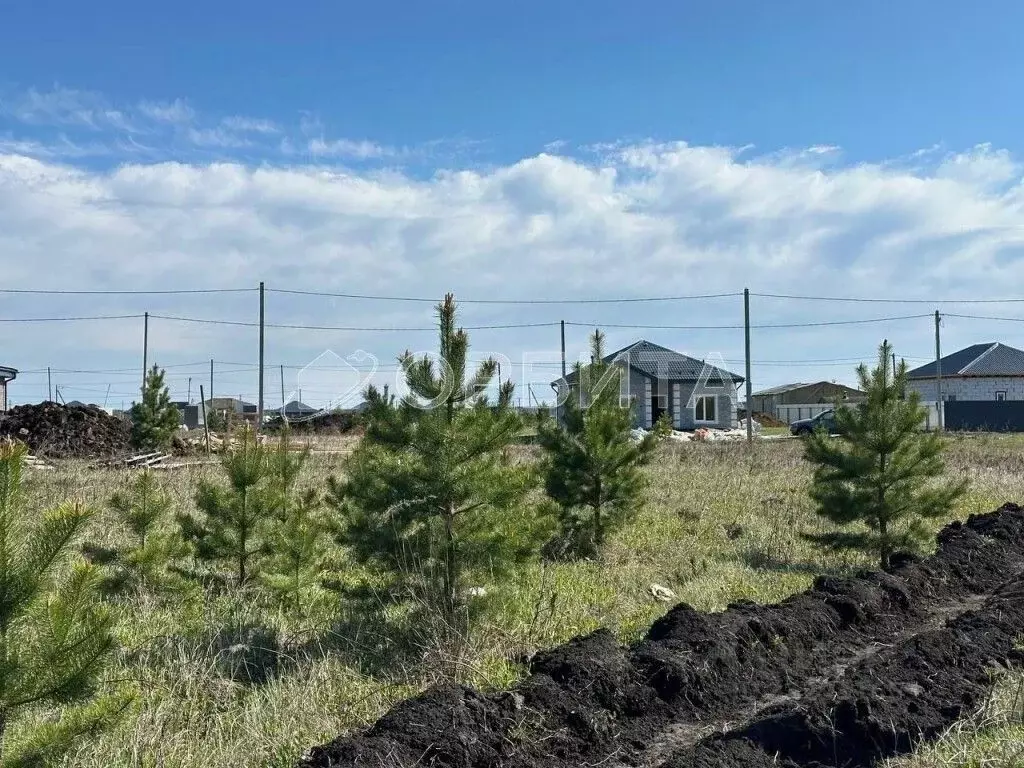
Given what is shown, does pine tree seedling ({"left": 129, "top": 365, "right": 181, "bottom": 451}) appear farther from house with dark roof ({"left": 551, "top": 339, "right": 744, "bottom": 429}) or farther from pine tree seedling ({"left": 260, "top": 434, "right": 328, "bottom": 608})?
house with dark roof ({"left": 551, "top": 339, "right": 744, "bottom": 429})

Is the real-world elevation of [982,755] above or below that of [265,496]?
below

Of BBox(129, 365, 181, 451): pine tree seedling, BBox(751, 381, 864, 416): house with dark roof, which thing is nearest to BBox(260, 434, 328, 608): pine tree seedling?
BBox(129, 365, 181, 451): pine tree seedling

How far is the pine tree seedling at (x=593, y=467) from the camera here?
11406 millimetres

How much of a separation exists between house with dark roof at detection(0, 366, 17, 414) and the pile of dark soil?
1717 mm

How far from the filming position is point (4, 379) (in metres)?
32.6

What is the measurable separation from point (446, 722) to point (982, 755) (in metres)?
2.43

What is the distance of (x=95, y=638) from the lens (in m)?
3.62

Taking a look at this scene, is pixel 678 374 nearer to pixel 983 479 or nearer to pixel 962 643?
pixel 983 479

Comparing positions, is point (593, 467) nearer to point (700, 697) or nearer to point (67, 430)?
point (700, 697)

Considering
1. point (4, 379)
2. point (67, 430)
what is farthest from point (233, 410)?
point (4, 379)

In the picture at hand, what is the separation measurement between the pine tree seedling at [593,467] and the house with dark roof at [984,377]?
1867 inches

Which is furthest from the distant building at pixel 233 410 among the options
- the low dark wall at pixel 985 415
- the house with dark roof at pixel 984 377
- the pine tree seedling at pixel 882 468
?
the house with dark roof at pixel 984 377

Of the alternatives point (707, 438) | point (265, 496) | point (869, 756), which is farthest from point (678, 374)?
point (869, 756)

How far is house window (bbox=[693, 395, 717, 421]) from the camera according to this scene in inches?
1818
